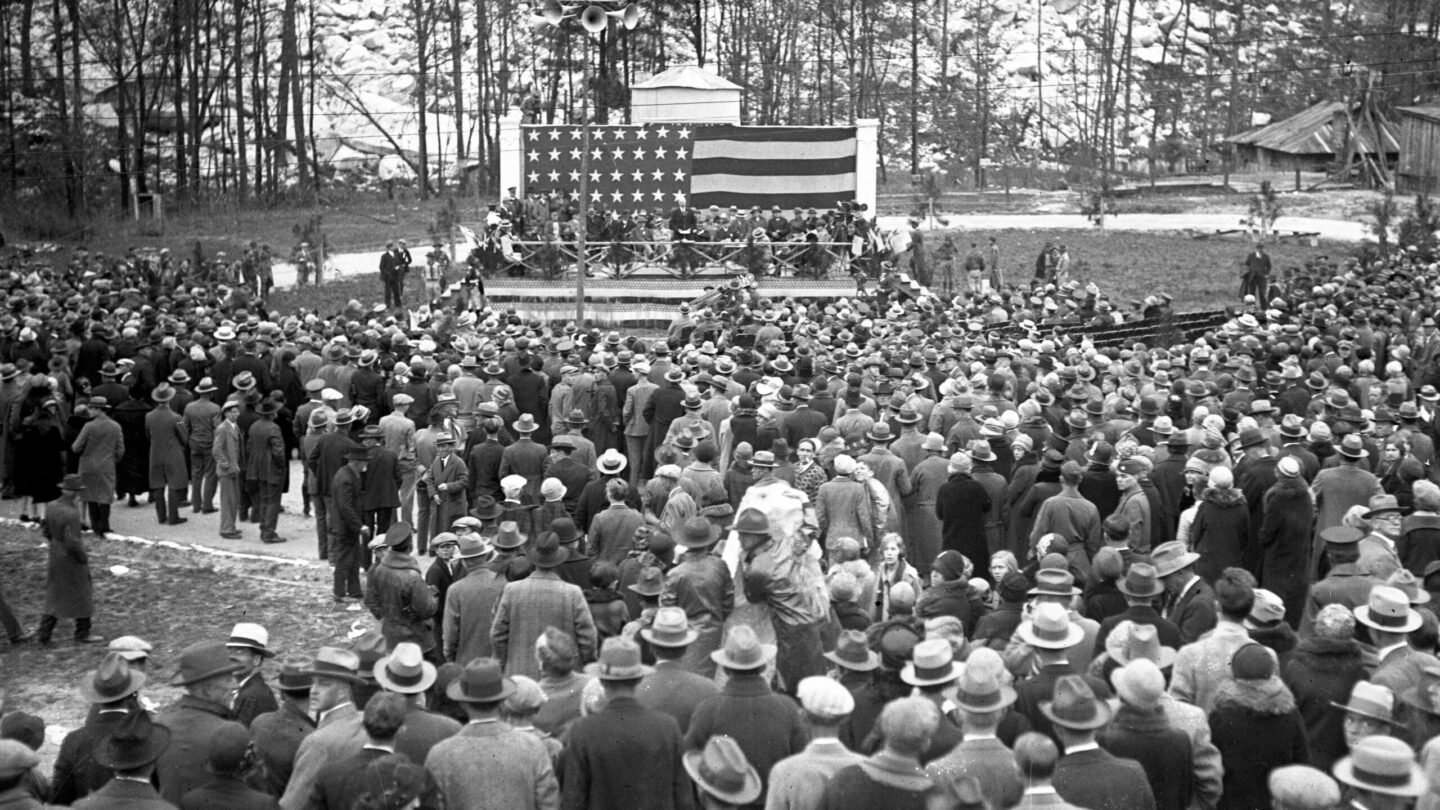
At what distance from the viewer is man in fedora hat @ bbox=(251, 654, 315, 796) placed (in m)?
6.26

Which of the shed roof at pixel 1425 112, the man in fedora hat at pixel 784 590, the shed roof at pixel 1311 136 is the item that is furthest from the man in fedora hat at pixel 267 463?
the shed roof at pixel 1311 136

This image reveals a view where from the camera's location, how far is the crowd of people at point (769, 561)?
564cm

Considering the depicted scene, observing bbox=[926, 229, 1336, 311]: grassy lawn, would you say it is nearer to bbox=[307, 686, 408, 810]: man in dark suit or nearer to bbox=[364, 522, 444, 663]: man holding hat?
bbox=[364, 522, 444, 663]: man holding hat

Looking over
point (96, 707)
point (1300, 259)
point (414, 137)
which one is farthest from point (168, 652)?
point (414, 137)

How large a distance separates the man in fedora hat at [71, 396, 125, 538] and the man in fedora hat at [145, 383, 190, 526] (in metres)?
0.44

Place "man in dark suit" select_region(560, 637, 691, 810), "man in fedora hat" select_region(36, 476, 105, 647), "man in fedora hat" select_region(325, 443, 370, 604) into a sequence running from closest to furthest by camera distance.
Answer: "man in dark suit" select_region(560, 637, 691, 810), "man in fedora hat" select_region(36, 476, 105, 647), "man in fedora hat" select_region(325, 443, 370, 604)

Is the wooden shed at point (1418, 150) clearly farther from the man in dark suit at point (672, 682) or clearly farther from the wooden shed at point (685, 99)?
the man in dark suit at point (672, 682)

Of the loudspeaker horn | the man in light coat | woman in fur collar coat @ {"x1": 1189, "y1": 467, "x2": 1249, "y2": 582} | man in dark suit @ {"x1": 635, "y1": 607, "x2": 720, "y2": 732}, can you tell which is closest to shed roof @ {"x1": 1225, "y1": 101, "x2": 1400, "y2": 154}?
the loudspeaker horn

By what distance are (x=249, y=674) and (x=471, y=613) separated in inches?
58.9

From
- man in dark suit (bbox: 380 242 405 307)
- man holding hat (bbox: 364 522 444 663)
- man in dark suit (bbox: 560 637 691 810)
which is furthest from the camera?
man in dark suit (bbox: 380 242 405 307)

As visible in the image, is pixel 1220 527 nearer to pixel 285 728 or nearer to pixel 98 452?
pixel 285 728

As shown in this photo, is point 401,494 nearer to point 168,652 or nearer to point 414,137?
point 168,652

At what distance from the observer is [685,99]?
35500 millimetres

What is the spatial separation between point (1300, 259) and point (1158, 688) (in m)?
30.2
